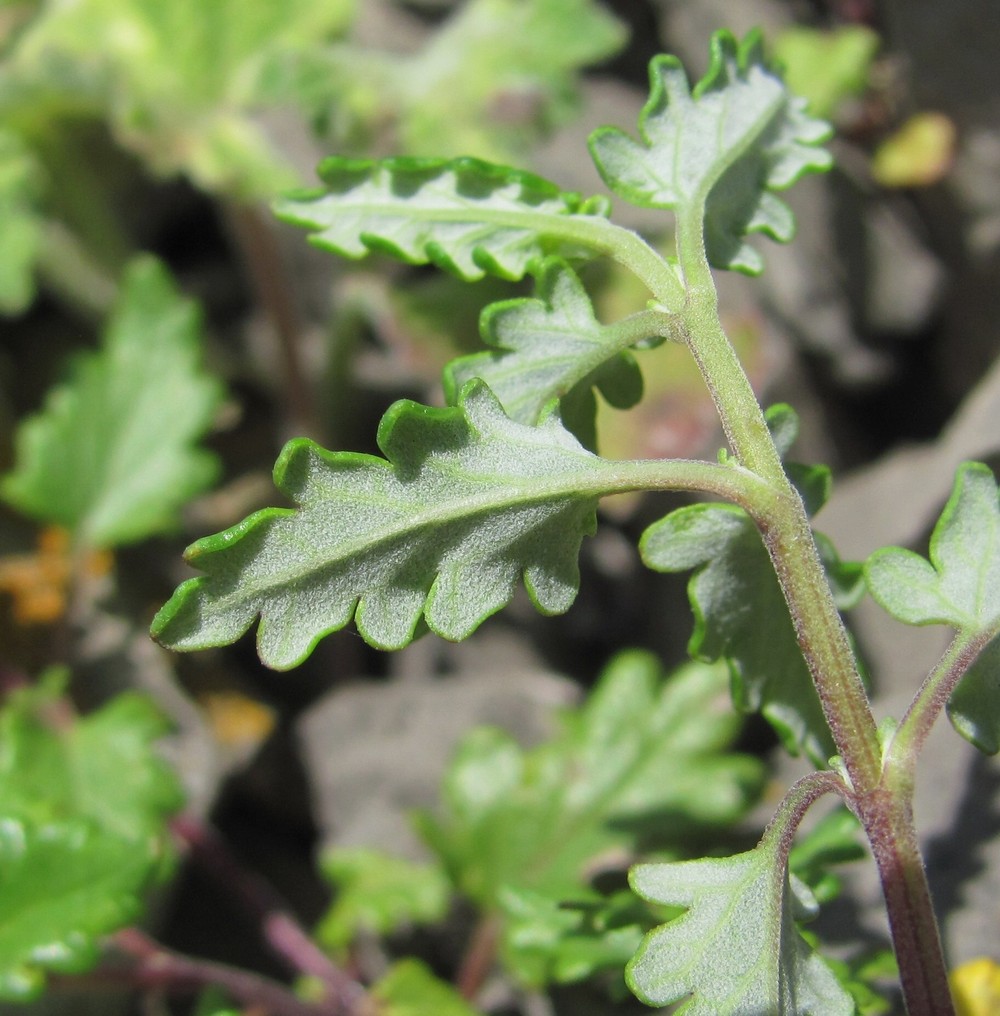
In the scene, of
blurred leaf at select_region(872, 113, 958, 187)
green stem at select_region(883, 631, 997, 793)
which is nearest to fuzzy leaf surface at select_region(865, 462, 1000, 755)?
green stem at select_region(883, 631, 997, 793)

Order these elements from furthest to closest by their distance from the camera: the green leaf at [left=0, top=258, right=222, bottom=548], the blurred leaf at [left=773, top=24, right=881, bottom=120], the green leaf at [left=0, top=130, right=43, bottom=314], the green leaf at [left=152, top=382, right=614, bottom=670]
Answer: the blurred leaf at [left=773, top=24, right=881, bottom=120] < the green leaf at [left=0, top=258, right=222, bottom=548] < the green leaf at [left=0, top=130, right=43, bottom=314] < the green leaf at [left=152, top=382, right=614, bottom=670]

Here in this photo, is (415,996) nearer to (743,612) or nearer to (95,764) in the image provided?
(95,764)

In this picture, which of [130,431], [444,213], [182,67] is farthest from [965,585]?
[182,67]

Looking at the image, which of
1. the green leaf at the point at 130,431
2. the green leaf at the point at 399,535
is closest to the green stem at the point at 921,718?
the green leaf at the point at 399,535

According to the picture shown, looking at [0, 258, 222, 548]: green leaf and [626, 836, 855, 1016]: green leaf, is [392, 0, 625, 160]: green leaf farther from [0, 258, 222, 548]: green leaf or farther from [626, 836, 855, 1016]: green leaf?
[626, 836, 855, 1016]: green leaf

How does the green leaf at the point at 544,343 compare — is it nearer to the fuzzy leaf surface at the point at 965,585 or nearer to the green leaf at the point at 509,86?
the fuzzy leaf surface at the point at 965,585

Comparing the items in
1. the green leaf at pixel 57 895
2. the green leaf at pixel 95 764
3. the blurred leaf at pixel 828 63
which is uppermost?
the blurred leaf at pixel 828 63
